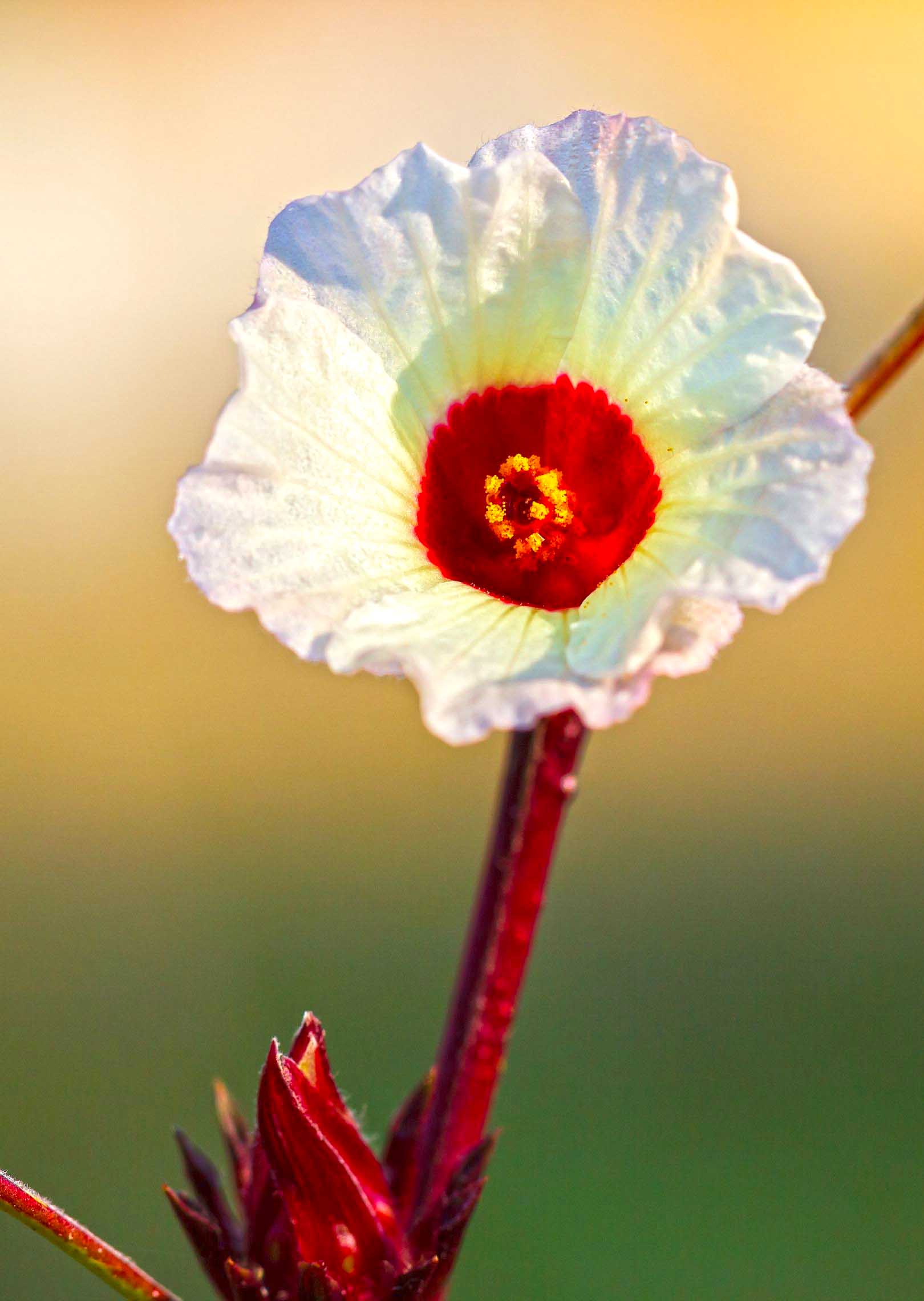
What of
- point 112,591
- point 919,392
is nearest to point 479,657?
point 112,591

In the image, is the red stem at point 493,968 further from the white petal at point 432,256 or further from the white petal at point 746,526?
the white petal at point 432,256

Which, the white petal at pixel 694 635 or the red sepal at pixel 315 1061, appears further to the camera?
the red sepal at pixel 315 1061

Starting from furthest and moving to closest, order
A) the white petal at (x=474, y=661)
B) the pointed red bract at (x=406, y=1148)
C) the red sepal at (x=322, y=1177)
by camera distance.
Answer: the pointed red bract at (x=406, y=1148) → the red sepal at (x=322, y=1177) → the white petal at (x=474, y=661)

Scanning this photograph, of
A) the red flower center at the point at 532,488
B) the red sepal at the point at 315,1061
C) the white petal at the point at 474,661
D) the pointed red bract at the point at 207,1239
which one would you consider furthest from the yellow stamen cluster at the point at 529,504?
the pointed red bract at the point at 207,1239

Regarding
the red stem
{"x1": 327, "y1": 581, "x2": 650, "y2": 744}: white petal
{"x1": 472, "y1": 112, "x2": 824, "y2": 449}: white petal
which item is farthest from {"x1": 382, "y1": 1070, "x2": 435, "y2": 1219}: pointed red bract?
{"x1": 472, "y1": 112, "x2": 824, "y2": 449}: white petal

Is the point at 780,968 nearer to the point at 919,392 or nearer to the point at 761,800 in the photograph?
the point at 761,800

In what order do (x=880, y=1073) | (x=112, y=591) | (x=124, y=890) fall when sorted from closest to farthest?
(x=880, y=1073) → (x=124, y=890) → (x=112, y=591)

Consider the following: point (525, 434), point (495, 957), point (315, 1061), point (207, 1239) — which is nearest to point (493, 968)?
point (495, 957)

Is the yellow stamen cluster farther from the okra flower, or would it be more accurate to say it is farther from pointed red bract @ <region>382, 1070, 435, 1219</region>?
→ pointed red bract @ <region>382, 1070, 435, 1219</region>

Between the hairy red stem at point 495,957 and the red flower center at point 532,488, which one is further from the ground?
the red flower center at point 532,488
